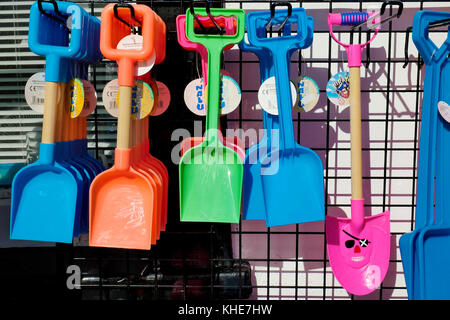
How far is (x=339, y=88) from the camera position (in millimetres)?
1141

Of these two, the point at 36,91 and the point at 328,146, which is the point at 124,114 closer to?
the point at 36,91

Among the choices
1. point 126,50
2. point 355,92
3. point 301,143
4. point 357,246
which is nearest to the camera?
point 126,50

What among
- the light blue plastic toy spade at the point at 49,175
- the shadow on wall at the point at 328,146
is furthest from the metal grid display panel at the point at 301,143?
the light blue plastic toy spade at the point at 49,175

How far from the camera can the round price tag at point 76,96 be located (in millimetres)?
1044

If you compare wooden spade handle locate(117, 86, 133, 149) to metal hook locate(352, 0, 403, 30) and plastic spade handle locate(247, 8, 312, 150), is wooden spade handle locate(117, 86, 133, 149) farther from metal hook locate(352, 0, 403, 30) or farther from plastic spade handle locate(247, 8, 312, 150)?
metal hook locate(352, 0, 403, 30)

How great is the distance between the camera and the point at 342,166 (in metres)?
1.36

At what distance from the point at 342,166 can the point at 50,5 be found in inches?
40.1

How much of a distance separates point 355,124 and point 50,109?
2.72ft

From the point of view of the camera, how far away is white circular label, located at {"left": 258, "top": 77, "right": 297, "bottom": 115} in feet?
3.52

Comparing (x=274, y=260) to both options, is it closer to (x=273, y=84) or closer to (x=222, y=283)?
(x=222, y=283)

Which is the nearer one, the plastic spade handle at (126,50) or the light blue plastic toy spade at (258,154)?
the plastic spade handle at (126,50)

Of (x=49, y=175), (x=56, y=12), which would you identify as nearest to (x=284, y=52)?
(x=56, y=12)

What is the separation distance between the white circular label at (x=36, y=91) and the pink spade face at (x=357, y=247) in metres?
0.96

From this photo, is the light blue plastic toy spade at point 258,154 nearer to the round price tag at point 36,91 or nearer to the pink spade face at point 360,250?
the pink spade face at point 360,250
